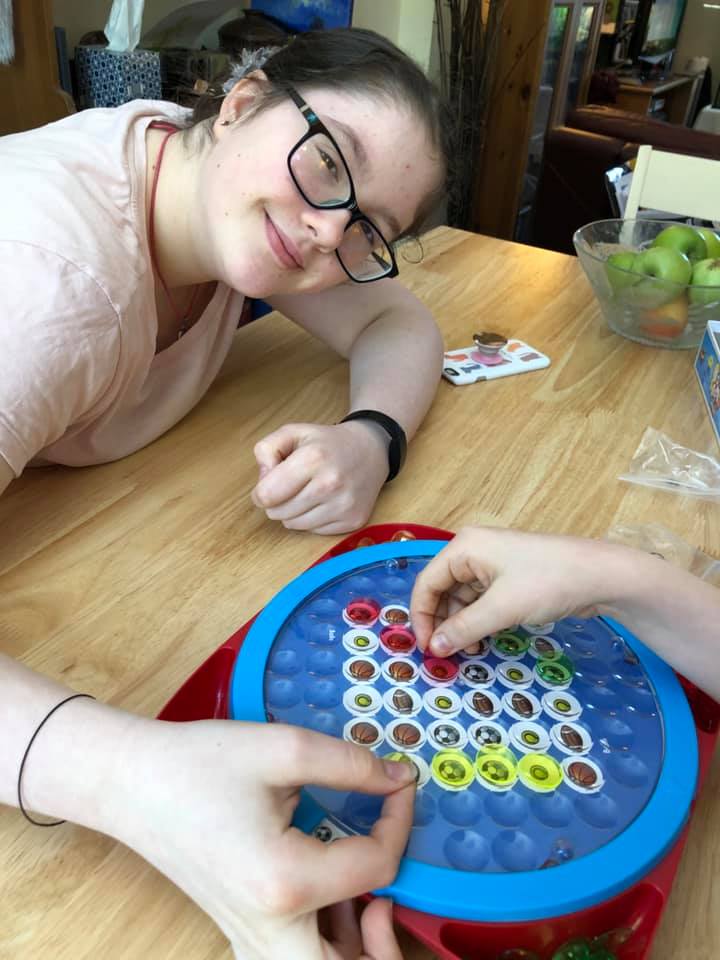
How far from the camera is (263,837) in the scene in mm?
356

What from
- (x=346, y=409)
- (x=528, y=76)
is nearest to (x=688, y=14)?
(x=528, y=76)

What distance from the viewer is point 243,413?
0.81 m

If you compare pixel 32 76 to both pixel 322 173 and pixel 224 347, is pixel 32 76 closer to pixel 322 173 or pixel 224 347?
pixel 224 347

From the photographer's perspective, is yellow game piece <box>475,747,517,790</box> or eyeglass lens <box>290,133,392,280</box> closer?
yellow game piece <box>475,747,517,790</box>

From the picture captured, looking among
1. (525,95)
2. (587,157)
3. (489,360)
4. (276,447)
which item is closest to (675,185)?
(489,360)

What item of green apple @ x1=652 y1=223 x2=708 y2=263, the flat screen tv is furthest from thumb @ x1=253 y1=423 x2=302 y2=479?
the flat screen tv

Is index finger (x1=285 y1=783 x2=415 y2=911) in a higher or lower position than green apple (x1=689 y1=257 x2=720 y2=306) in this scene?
lower

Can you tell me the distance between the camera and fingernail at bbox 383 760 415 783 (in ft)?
1.32

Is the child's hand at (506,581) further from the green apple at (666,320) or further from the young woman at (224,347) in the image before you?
the green apple at (666,320)

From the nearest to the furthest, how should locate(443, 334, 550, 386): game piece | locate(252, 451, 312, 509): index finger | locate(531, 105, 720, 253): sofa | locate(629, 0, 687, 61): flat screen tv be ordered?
locate(252, 451, 312, 509): index finger
locate(443, 334, 550, 386): game piece
locate(531, 105, 720, 253): sofa
locate(629, 0, 687, 61): flat screen tv

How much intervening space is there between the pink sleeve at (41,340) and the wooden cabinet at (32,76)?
115 cm

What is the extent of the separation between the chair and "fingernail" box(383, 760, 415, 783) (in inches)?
48.0

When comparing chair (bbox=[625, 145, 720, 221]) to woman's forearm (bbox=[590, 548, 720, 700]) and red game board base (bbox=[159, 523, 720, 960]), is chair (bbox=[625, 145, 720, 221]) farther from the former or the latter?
red game board base (bbox=[159, 523, 720, 960])

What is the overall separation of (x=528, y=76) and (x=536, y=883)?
317 cm
